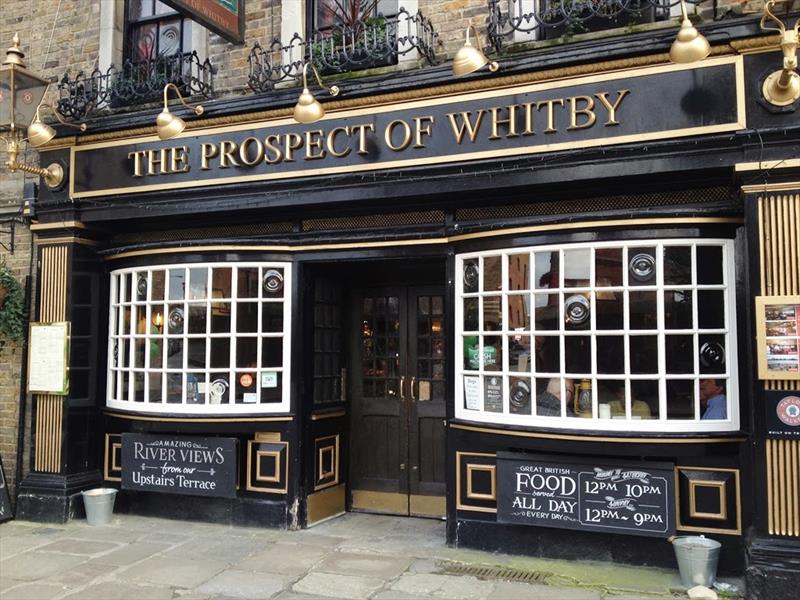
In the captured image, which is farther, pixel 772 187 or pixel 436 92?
pixel 436 92

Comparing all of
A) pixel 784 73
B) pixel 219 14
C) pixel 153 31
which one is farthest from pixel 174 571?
pixel 784 73

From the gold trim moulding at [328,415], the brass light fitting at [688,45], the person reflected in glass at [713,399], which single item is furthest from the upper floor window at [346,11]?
the person reflected in glass at [713,399]

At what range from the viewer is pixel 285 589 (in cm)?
521

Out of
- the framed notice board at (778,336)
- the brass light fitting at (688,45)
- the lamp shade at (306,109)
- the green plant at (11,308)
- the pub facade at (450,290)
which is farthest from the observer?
the green plant at (11,308)

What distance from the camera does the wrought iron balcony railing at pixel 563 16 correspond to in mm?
5660

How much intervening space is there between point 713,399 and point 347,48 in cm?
458

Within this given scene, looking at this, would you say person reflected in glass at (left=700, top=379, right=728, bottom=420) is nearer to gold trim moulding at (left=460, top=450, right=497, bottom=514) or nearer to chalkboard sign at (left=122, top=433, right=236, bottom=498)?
gold trim moulding at (left=460, top=450, right=497, bottom=514)

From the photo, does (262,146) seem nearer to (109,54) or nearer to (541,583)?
(109,54)

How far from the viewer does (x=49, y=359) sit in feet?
24.2

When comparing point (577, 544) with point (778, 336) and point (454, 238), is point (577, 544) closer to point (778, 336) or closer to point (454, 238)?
point (778, 336)

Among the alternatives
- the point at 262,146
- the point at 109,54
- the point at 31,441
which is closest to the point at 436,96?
the point at 262,146

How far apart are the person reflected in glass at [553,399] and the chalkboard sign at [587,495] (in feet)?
1.23

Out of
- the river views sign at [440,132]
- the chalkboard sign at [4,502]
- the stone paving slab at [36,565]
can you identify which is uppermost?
the river views sign at [440,132]

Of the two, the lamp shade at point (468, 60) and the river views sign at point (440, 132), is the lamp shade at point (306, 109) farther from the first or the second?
the lamp shade at point (468, 60)
